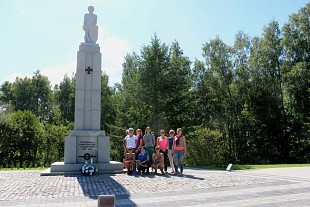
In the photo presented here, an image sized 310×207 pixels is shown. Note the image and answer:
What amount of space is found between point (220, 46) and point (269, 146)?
12.5 meters

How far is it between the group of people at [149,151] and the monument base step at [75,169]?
0.64 m

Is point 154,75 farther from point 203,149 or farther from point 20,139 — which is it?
point 20,139

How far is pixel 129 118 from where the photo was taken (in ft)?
83.7

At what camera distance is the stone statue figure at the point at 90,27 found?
13.9 m

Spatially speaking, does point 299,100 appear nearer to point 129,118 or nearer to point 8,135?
point 129,118

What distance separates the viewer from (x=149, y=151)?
468 inches

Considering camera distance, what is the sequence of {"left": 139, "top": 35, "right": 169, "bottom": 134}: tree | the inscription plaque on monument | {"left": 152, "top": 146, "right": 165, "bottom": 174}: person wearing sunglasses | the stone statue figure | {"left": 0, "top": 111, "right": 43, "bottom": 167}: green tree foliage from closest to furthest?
1. {"left": 152, "top": 146, "right": 165, "bottom": 174}: person wearing sunglasses
2. the inscription plaque on monument
3. the stone statue figure
4. {"left": 0, "top": 111, "right": 43, "bottom": 167}: green tree foliage
5. {"left": 139, "top": 35, "right": 169, "bottom": 134}: tree

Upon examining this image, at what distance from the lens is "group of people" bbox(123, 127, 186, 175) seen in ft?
37.6

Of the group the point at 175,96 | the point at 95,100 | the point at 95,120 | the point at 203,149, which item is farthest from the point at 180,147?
the point at 175,96

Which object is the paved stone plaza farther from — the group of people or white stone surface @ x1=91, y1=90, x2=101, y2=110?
white stone surface @ x1=91, y1=90, x2=101, y2=110

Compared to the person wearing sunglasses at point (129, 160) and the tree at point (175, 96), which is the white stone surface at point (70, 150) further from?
the tree at point (175, 96)

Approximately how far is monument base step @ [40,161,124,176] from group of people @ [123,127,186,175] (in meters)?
0.64

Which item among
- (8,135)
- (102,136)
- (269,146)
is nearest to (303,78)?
(269,146)

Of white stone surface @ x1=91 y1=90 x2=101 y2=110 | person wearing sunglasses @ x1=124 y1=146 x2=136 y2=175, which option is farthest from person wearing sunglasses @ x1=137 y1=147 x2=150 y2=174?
white stone surface @ x1=91 y1=90 x2=101 y2=110
